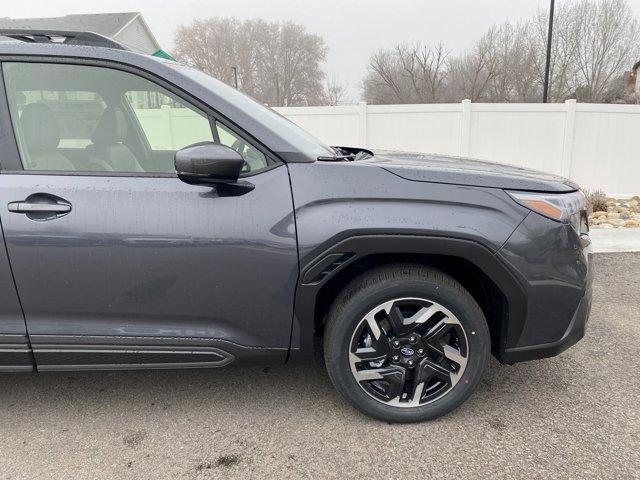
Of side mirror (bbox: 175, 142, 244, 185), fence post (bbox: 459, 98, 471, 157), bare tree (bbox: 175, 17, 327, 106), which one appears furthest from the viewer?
bare tree (bbox: 175, 17, 327, 106)

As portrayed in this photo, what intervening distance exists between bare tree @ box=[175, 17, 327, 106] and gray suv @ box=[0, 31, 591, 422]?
170 ft

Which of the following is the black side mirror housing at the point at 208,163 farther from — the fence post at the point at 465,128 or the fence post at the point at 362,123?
the fence post at the point at 465,128

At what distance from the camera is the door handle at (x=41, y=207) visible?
81.8 inches

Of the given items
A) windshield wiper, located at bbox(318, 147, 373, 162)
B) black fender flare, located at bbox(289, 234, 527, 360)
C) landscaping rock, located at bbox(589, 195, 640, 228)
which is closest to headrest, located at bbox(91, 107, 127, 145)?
windshield wiper, located at bbox(318, 147, 373, 162)

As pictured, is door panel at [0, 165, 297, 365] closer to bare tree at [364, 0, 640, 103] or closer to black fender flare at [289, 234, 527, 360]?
black fender flare at [289, 234, 527, 360]

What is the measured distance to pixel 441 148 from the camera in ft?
36.1

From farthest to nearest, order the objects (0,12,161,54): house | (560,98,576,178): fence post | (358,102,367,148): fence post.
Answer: (0,12,161,54): house → (358,102,367,148): fence post → (560,98,576,178): fence post

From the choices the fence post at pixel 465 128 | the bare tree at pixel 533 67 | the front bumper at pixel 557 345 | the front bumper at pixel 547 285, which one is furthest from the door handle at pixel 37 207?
the bare tree at pixel 533 67

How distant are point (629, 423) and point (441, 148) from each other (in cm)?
922

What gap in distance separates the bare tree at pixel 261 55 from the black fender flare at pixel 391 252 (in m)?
52.0

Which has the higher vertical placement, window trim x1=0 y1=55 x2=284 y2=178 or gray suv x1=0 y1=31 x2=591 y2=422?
window trim x1=0 y1=55 x2=284 y2=178

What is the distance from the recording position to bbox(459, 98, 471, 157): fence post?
10656 mm

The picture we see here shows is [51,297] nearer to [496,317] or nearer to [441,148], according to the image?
[496,317]

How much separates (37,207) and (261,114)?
1146 mm
